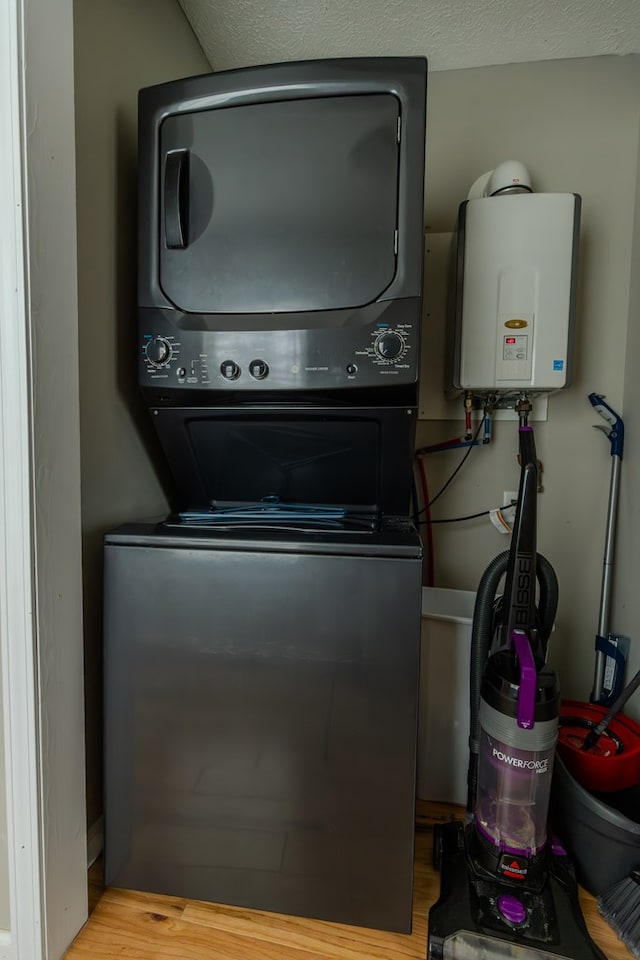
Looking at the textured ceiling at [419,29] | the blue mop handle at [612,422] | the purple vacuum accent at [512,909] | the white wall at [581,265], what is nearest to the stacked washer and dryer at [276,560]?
the purple vacuum accent at [512,909]

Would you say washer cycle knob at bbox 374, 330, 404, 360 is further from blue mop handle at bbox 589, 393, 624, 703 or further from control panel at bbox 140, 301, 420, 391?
blue mop handle at bbox 589, 393, 624, 703

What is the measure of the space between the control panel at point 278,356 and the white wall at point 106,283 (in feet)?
0.32

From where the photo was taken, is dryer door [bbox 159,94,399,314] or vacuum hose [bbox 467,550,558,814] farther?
vacuum hose [bbox 467,550,558,814]

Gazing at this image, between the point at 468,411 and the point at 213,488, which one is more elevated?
the point at 468,411

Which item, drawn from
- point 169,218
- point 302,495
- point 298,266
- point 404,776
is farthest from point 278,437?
point 404,776

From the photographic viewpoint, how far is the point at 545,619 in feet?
3.60

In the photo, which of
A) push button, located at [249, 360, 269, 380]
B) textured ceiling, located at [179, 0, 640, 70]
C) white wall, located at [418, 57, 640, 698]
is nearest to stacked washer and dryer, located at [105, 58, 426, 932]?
push button, located at [249, 360, 269, 380]

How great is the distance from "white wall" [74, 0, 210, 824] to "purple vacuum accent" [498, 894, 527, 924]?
85 cm

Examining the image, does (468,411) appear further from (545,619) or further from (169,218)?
(169,218)

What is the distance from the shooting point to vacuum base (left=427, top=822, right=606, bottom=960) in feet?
2.72

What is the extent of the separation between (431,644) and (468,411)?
0.70 meters

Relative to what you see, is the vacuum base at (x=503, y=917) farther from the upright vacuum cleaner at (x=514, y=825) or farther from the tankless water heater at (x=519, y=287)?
the tankless water heater at (x=519, y=287)

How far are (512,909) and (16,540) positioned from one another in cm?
113

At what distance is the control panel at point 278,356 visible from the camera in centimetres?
89
